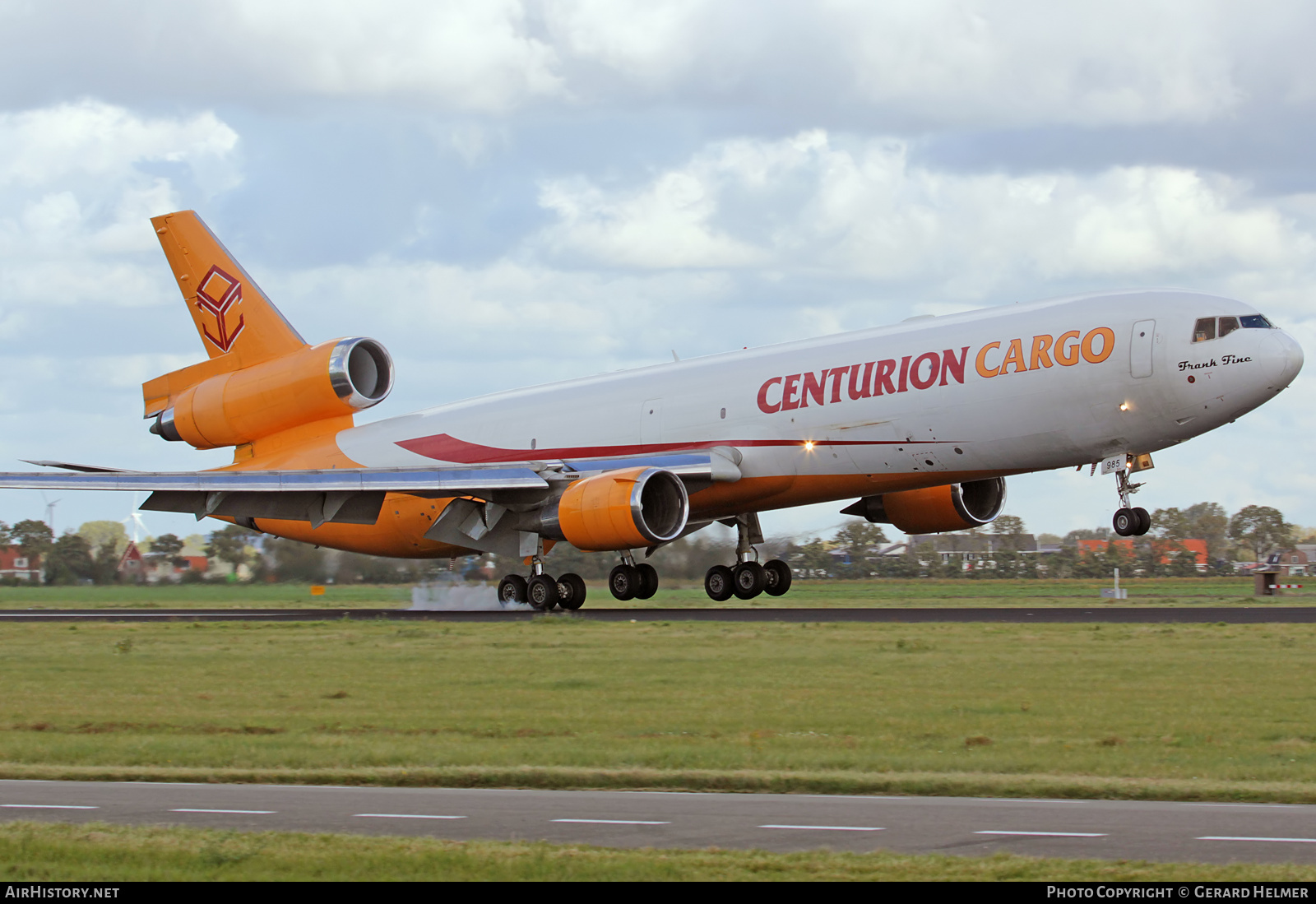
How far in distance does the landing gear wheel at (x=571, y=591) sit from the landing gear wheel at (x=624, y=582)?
0.83 m

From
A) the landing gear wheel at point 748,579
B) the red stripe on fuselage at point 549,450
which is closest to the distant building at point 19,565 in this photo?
the red stripe on fuselage at point 549,450

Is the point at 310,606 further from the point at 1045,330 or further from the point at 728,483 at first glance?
the point at 1045,330

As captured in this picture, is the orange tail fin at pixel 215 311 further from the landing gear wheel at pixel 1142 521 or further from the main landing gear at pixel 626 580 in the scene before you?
the landing gear wheel at pixel 1142 521

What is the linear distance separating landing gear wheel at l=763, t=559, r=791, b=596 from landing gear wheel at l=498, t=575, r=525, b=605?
6.31m

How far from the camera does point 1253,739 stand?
16.1 meters

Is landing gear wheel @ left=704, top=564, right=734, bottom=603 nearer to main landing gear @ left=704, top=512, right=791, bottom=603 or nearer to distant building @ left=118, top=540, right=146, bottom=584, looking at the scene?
main landing gear @ left=704, top=512, right=791, bottom=603

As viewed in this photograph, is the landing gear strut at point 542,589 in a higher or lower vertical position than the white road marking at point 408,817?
higher

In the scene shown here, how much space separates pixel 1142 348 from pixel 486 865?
72.5 ft

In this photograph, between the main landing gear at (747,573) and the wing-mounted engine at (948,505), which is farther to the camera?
the main landing gear at (747,573)

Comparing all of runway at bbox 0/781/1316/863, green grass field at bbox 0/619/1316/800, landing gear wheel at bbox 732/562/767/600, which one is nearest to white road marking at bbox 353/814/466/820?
runway at bbox 0/781/1316/863

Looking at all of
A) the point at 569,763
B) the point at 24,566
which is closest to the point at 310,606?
the point at 24,566

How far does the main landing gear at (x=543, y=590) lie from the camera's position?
36.8m
